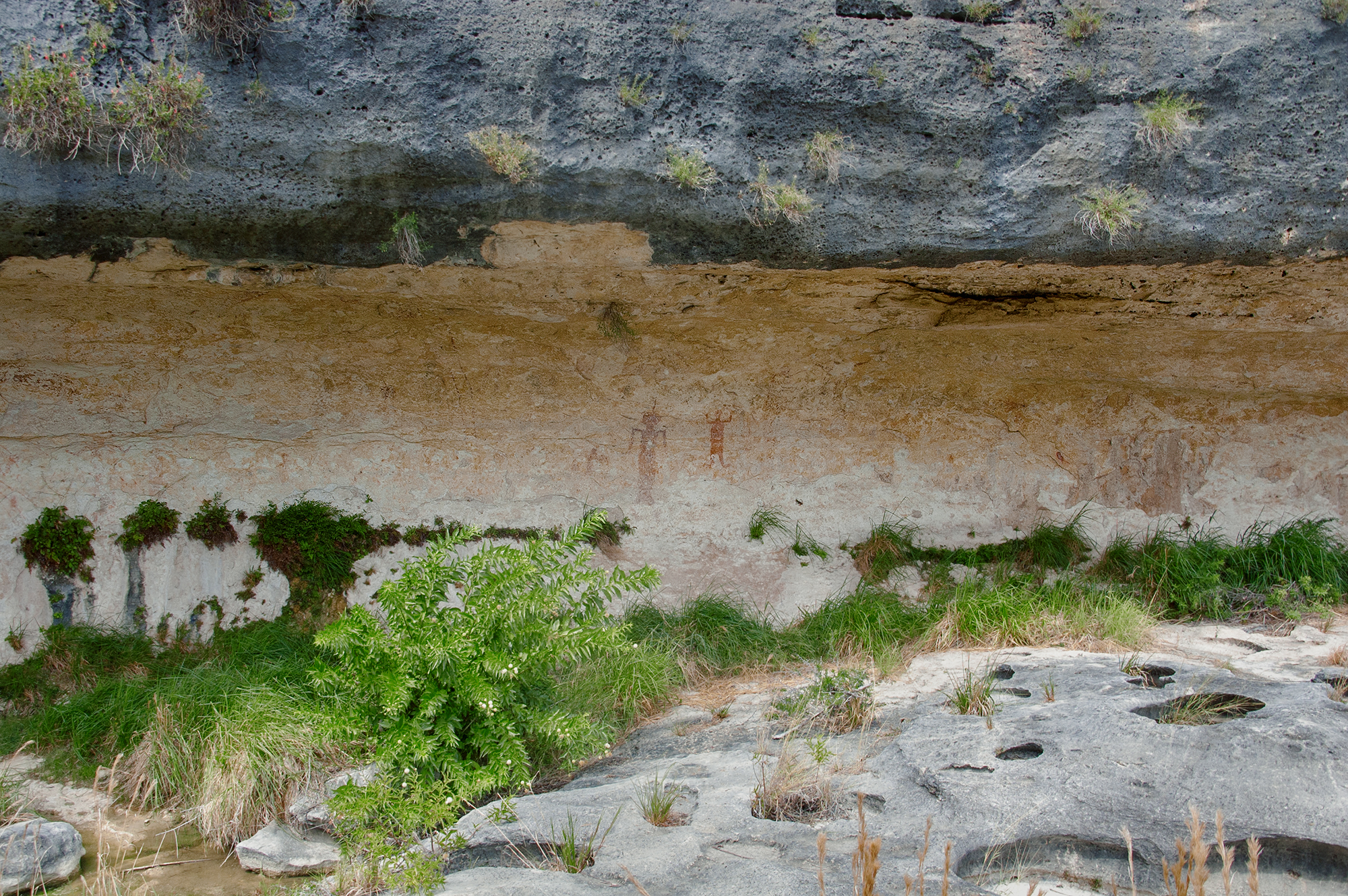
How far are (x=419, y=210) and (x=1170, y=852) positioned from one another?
3.57m

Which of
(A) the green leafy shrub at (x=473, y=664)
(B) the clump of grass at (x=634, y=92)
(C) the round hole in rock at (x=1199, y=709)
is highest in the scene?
(B) the clump of grass at (x=634, y=92)

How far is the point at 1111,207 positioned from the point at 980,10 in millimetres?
1038

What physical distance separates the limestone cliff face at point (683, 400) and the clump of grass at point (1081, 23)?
1.04 m

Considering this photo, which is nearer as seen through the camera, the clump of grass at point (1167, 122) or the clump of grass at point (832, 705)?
the clump of grass at point (832, 705)

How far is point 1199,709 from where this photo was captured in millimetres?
3123

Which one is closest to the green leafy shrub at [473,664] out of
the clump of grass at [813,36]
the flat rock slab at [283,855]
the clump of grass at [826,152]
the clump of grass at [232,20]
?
the flat rock slab at [283,855]

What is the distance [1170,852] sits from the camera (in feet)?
7.82

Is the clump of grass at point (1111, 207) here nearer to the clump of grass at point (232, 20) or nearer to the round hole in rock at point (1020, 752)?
the round hole in rock at point (1020, 752)

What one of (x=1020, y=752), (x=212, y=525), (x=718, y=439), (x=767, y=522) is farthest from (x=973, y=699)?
(x=212, y=525)

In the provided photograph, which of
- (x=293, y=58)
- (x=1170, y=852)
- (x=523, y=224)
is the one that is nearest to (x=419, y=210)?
(x=523, y=224)

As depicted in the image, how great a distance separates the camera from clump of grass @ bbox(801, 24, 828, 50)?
3.59 m

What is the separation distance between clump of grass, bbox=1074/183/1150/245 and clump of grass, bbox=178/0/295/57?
136 inches

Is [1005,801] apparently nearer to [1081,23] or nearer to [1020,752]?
[1020,752]

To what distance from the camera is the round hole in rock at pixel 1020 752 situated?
295 centimetres
